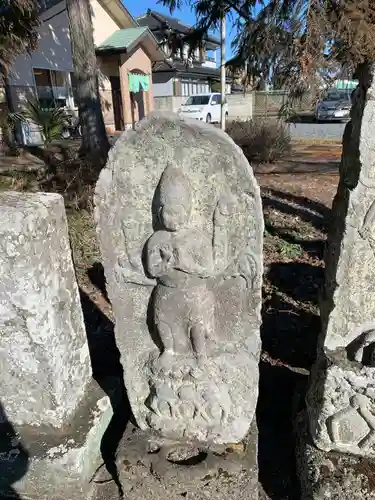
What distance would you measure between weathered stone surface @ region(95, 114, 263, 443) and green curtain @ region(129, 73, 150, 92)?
1585cm

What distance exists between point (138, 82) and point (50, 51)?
5.38m

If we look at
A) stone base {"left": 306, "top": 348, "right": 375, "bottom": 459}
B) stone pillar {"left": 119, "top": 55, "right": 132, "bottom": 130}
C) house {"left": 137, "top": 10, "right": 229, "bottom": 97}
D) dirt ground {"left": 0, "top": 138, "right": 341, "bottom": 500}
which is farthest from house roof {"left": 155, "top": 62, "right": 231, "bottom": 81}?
stone base {"left": 306, "top": 348, "right": 375, "bottom": 459}

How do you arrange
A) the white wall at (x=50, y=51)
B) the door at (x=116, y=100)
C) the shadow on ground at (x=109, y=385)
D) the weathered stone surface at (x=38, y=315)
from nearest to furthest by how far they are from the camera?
the weathered stone surface at (x=38, y=315) < the shadow on ground at (x=109, y=385) < the white wall at (x=50, y=51) < the door at (x=116, y=100)

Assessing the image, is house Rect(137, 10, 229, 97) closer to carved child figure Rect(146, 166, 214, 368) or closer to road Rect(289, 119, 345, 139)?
road Rect(289, 119, 345, 139)

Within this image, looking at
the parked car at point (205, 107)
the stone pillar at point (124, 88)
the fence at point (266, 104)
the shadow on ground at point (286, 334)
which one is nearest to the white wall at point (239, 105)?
the fence at point (266, 104)

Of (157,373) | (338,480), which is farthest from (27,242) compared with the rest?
(338,480)

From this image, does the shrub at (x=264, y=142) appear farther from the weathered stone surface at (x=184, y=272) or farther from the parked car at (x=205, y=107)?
the weathered stone surface at (x=184, y=272)

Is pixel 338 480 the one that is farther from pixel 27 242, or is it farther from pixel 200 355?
pixel 27 242

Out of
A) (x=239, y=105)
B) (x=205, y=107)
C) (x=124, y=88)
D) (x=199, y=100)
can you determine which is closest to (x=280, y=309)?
(x=124, y=88)

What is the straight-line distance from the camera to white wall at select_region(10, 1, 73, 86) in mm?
10531

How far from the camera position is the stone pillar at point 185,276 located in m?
1.59

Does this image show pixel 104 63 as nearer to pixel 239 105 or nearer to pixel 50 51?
pixel 50 51

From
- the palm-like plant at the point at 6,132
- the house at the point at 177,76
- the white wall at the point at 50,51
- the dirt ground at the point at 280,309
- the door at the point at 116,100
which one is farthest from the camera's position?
the house at the point at 177,76

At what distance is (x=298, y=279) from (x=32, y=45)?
19.3ft
